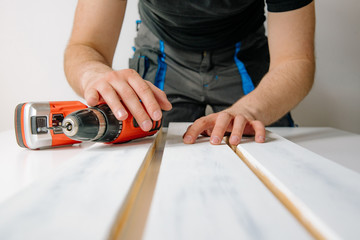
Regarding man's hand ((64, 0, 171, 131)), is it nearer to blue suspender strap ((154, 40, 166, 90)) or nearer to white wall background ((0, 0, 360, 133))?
blue suspender strap ((154, 40, 166, 90))

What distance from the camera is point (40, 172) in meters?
0.57

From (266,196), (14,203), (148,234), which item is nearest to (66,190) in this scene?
(14,203)

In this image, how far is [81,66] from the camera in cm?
93

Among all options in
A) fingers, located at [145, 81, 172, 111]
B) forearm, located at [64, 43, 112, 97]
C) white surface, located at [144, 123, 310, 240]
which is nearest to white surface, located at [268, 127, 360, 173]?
white surface, located at [144, 123, 310, 240]

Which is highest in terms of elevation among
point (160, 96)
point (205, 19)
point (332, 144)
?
point (205, 19)

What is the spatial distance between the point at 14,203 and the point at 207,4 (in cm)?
105

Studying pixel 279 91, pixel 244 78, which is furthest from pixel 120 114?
pixel 244 78

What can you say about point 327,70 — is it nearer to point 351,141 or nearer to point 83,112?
point 351,141

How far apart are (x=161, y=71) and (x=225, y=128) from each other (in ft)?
2.50

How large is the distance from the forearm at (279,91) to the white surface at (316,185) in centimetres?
26

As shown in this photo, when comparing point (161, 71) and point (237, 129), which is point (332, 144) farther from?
point (161, 71)

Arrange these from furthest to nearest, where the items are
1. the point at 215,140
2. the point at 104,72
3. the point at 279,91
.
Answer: the point at 279,91 → the point at 104,72 → the point at 215,140

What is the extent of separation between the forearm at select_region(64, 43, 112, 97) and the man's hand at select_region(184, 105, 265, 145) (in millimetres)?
349

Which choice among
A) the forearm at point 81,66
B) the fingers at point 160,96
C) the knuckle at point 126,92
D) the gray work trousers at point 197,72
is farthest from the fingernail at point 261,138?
the gray work trousers at point 197,72
